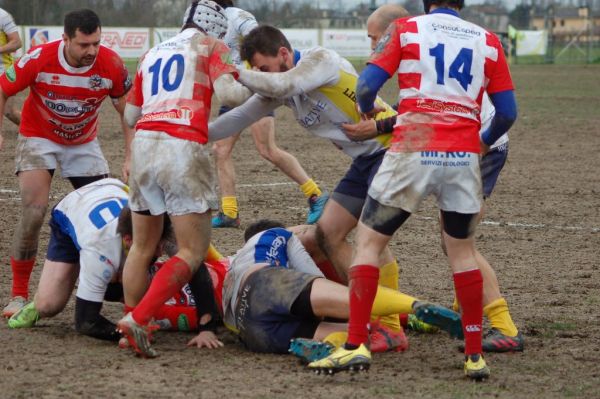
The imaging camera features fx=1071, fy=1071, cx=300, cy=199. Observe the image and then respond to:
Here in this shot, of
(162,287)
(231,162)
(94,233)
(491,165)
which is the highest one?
(491,165)

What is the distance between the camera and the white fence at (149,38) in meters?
36.0

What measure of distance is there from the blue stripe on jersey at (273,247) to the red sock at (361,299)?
937mm

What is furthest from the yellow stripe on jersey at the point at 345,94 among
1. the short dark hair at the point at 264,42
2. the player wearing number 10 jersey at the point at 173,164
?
the player wearing number 10 jersey at the point at 173,164

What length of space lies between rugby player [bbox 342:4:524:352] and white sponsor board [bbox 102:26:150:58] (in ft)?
104

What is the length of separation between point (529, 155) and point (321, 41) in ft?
93.1

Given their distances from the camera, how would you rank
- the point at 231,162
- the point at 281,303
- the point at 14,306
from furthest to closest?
the point at 231,162 < the point at 14,306 < the point at 281,303

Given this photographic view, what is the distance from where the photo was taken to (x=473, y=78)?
543 centimetres

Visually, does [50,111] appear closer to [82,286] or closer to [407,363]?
[82,286]

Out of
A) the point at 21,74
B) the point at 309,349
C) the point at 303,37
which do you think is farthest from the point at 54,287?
the point at 303,37

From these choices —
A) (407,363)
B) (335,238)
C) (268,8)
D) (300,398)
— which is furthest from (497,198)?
(268,8)

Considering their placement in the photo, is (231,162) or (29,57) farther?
(231,162)

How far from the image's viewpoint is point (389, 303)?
579 cm

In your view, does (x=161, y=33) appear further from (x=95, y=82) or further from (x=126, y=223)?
(x=126, y=223)

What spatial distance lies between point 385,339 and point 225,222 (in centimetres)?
430
